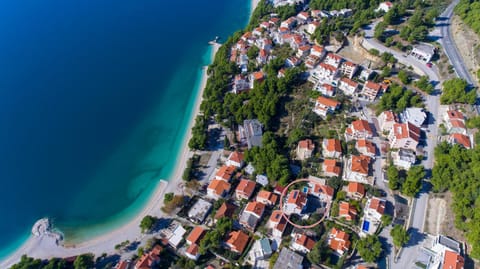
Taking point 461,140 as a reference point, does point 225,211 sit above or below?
above

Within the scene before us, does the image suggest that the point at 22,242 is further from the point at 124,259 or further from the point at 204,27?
the point at 204,27

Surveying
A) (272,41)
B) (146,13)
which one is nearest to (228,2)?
(146,13)

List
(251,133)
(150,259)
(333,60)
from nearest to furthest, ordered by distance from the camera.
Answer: (150,259)
(251,133)
(333,60)

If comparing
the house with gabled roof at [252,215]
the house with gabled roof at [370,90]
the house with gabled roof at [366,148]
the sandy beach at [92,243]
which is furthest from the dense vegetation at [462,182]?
the sandy beach at [92,243]

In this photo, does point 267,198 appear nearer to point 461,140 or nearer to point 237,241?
point 237,241

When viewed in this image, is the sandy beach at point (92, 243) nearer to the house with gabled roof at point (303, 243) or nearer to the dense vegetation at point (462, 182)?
the house with gabled roof at point (303, 243)

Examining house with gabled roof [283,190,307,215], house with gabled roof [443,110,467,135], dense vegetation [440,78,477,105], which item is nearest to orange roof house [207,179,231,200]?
house with gabled roof [283,190,307,215]

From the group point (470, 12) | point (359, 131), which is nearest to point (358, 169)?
point (359, 131)

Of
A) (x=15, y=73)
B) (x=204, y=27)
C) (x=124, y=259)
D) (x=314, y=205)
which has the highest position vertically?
(x=15, y=73)
